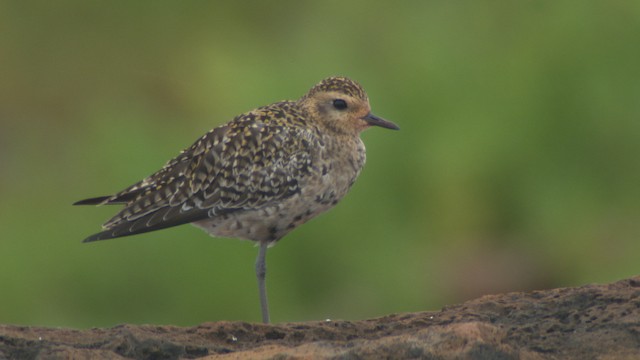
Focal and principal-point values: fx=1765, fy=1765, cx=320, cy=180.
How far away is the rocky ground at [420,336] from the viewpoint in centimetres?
612

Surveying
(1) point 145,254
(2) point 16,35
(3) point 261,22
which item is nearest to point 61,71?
(2) point 16,35

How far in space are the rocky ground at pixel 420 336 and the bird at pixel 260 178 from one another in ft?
6.26

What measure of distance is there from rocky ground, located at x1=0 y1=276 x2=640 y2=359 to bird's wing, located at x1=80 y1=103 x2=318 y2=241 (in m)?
2.01

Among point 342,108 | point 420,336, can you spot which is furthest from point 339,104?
point 420,336

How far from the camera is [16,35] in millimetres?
16938

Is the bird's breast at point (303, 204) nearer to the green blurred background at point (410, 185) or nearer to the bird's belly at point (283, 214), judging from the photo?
the bird's belly at point (283, 214)

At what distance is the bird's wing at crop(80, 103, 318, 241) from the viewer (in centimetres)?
919

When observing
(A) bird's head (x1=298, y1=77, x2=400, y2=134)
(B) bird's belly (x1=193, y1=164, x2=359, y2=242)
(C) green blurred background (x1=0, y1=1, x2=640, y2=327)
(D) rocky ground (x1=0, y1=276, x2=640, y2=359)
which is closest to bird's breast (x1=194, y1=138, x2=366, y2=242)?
(B) bird's belly (x1=193, y1=164, x2=359, y2=242)

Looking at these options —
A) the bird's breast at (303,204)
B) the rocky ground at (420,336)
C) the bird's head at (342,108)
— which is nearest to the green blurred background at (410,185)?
the bird's head at (342,108)

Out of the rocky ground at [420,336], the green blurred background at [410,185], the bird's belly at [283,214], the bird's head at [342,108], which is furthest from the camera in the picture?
the green blurred background at [410,185]

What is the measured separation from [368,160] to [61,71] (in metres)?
5.21

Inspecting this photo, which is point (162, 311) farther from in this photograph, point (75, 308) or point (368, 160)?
point (368, 160)

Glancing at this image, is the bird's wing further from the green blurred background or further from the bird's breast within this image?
the green blurred background

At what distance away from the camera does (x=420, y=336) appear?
619cm
